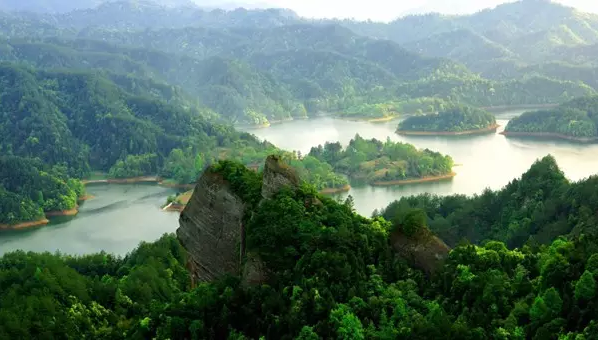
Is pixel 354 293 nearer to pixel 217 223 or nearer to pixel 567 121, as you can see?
pixel 217 223

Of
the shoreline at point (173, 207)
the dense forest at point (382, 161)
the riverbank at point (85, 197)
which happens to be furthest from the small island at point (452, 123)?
the shoreline at point (173, 207)

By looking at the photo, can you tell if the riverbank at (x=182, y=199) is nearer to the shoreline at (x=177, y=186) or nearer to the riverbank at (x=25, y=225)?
the shoreline at (x=177, y=186)

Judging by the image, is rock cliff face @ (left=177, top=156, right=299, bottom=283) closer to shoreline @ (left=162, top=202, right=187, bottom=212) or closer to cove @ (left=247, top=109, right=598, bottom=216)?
cove @ (left=247, top=109, right=598, bottom=216)

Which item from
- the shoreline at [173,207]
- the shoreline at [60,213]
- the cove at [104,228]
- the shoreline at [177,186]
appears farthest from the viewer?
the shoreline at [177,186]

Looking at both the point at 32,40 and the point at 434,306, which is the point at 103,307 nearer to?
the point at 434,306

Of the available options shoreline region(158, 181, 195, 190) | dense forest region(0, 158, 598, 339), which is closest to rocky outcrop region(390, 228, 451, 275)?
dense forest region(0, 158, 598, 339)
